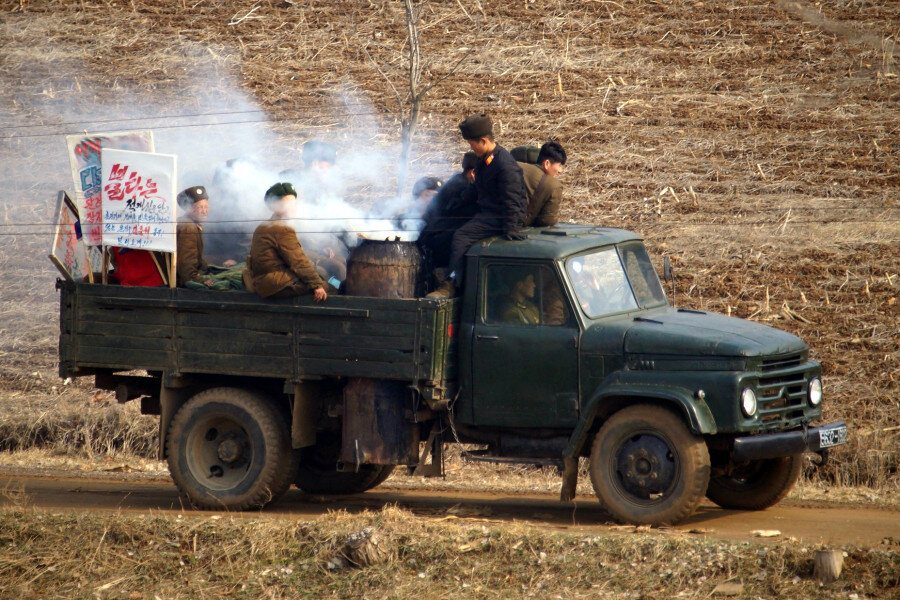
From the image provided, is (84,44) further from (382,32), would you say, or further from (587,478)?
(587,478)

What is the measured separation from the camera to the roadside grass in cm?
692

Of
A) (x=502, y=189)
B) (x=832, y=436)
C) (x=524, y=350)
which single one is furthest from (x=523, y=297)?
(x=832, y=436)

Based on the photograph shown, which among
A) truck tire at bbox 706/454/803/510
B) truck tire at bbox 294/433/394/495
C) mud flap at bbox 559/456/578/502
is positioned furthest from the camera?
truck tire at bbox 294/433/394/495

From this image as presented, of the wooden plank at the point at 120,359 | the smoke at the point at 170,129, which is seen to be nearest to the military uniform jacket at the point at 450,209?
the wooden plank at the point at 120,359

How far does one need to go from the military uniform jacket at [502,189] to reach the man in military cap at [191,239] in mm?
2404

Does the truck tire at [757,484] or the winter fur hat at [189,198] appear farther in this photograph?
the winter fur hat at [189,198]

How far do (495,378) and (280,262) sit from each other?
1913mm

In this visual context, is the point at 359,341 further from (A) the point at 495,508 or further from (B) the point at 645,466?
(B) the point at 645,466

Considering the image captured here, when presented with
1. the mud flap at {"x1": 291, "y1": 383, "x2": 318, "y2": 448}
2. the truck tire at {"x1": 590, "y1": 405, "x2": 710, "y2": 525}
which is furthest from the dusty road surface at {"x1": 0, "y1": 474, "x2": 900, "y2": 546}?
the mud flap at {"x1": 291, "y1": 383, "x2": 318, "y2": 448}

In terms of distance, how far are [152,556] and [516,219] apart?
12.0 ft

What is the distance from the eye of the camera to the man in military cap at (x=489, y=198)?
8812 mm

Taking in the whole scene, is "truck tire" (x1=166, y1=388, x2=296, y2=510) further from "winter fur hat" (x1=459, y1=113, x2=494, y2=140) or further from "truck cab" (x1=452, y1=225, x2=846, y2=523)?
"winter fur hat" (x1=459, y1=113, x2=494, y2=140)

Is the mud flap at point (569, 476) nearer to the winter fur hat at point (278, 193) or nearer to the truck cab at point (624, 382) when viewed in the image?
the truck cab at point (624, 382)

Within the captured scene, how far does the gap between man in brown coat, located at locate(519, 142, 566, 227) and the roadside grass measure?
101 inches
